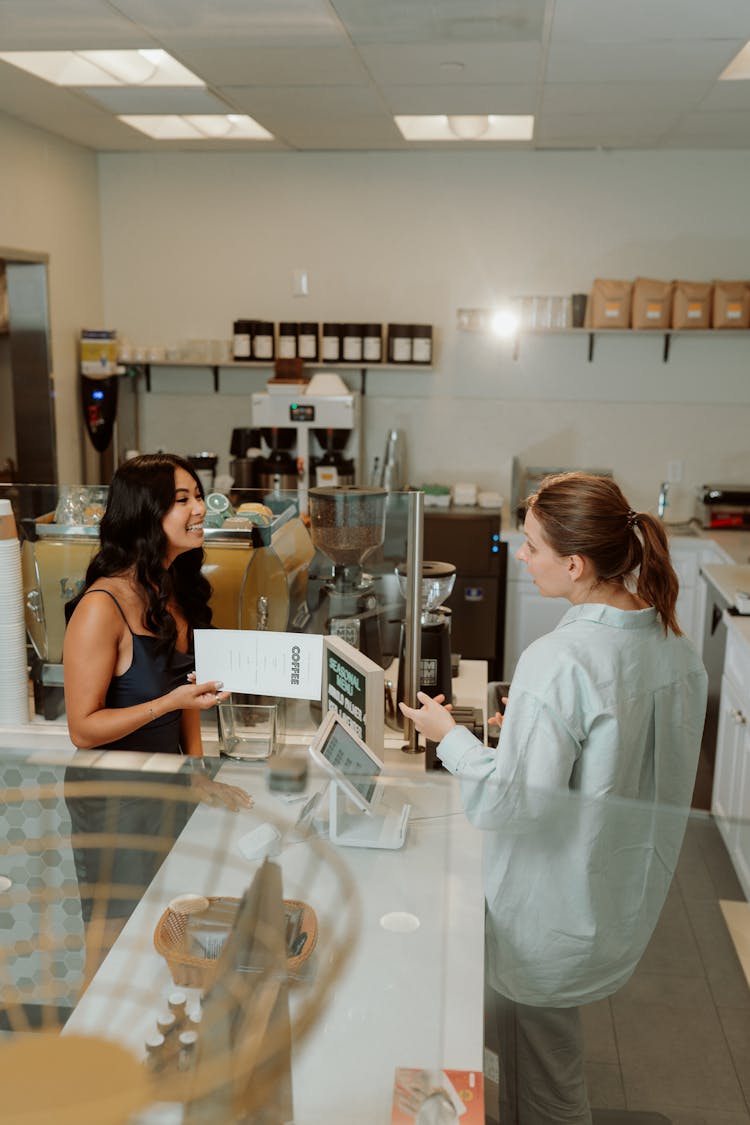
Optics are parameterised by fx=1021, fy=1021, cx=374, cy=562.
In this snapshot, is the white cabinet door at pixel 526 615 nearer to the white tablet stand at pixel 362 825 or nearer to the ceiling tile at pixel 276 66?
the ceiling tile at pixel 276 66

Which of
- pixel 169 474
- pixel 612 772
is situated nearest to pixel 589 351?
pixel 169 474

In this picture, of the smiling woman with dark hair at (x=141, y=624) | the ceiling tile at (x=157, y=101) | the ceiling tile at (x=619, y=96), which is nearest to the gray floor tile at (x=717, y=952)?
the smiling woman with dark hair at (x=141, y=624)

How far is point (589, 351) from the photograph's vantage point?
5.54 m

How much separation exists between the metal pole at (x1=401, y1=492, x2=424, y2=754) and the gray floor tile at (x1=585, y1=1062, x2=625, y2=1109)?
1032 mm

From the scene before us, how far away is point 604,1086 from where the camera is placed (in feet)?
4.62

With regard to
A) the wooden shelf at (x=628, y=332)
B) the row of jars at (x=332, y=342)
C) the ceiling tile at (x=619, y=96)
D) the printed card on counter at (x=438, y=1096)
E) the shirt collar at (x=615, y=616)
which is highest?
the ceiling tile at (x=619, y=96)

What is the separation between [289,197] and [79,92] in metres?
1.60

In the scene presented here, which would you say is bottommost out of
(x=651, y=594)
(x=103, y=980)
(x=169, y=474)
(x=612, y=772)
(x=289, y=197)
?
(x=103, y=980)

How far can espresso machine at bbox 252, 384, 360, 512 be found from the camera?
5.32 m

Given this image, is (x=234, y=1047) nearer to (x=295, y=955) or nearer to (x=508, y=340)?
(x=295, y=955)

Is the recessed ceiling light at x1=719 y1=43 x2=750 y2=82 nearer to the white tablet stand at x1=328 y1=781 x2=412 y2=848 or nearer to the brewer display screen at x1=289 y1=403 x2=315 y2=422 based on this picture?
the brewer display screen at x1=289 y1=403 x2=315 y2=422

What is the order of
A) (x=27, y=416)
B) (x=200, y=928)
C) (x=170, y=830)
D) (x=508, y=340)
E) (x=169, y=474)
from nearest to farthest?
(x=200, y=928), (x=170, y=830), (x=169, y=474), (x=27, y=416), (x=508, y=340)

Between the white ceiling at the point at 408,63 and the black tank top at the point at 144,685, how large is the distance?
6.29 feet

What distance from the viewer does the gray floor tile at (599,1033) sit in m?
1.37
